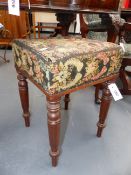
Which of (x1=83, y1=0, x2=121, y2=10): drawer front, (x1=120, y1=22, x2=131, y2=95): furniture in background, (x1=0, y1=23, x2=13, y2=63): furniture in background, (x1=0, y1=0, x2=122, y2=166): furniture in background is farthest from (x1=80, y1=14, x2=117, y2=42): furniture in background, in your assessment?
Answer: (x1=0, y1=23, x2=13, y2=63): furniture in background

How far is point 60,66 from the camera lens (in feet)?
2.15

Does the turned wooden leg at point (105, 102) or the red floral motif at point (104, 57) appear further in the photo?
the turned wooden leg at point (105, 102)

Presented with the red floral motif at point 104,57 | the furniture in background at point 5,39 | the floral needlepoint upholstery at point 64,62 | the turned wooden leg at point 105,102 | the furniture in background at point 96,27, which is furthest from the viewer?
the furniture in background at point 5,39

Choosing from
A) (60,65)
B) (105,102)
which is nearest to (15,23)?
(105,102)

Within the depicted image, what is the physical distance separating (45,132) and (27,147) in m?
0.15

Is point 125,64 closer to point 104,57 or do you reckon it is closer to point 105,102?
point 105,102

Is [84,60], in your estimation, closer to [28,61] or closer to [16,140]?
[28,61]

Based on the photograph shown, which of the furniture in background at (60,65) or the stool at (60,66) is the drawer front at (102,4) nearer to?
the furniture in background at (60,65)

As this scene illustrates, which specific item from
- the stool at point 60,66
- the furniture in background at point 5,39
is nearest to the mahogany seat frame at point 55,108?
the stool at point 60,66

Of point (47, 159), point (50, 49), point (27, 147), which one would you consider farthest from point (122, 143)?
point (50, 49)

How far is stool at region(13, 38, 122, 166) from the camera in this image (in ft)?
2.19

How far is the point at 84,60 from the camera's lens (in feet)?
2.35

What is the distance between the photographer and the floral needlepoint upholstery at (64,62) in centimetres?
66

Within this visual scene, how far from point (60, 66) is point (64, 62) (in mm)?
21
